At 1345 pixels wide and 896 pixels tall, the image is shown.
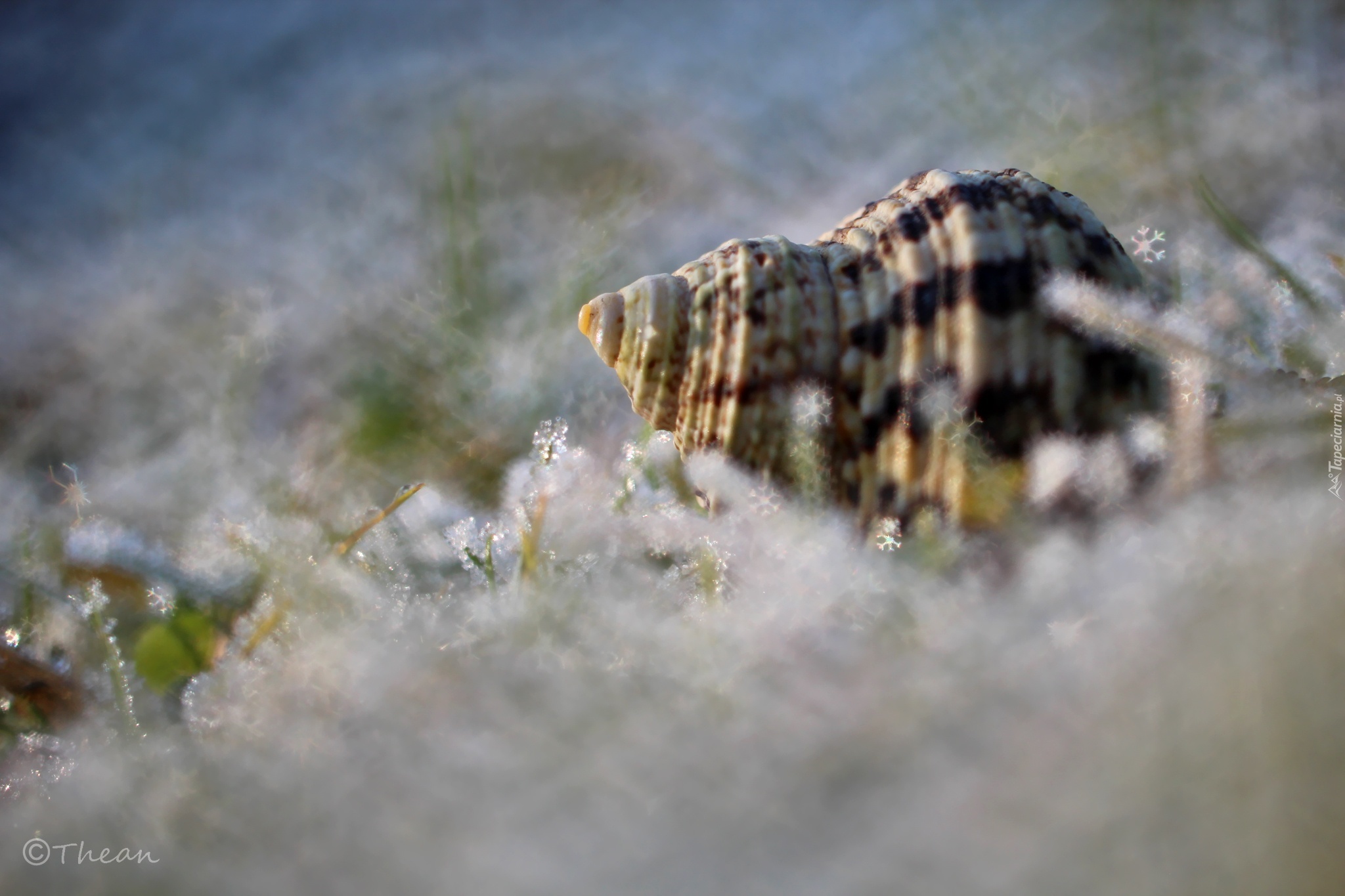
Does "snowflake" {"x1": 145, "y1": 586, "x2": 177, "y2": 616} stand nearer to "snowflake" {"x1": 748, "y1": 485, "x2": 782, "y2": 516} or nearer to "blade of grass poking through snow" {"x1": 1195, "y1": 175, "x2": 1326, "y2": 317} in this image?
"snowflake" {"x1": 748, "y1": 485, "x2": 782, "y2": 516}

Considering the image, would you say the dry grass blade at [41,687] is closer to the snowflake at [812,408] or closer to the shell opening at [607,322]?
the shell opening at [607,322]

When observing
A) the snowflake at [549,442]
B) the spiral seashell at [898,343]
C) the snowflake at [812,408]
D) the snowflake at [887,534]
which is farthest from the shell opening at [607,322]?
the snowflake at [887,534]

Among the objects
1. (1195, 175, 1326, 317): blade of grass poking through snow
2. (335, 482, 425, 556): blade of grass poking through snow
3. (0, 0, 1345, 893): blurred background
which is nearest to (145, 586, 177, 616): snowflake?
(0, 0, 1345, 893): blurred background

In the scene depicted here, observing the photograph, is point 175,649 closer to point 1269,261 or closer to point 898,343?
point 898,343

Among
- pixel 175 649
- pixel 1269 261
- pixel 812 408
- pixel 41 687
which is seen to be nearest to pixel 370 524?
pixel 175 649

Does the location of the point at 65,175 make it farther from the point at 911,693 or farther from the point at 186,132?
the point at 911,693

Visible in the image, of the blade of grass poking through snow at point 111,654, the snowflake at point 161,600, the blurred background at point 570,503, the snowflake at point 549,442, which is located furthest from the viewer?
the snowflake at point 549,442

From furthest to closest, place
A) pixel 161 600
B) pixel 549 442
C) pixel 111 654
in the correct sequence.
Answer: pixel 549 442 < pixel 161 600 < pixel 111 654
